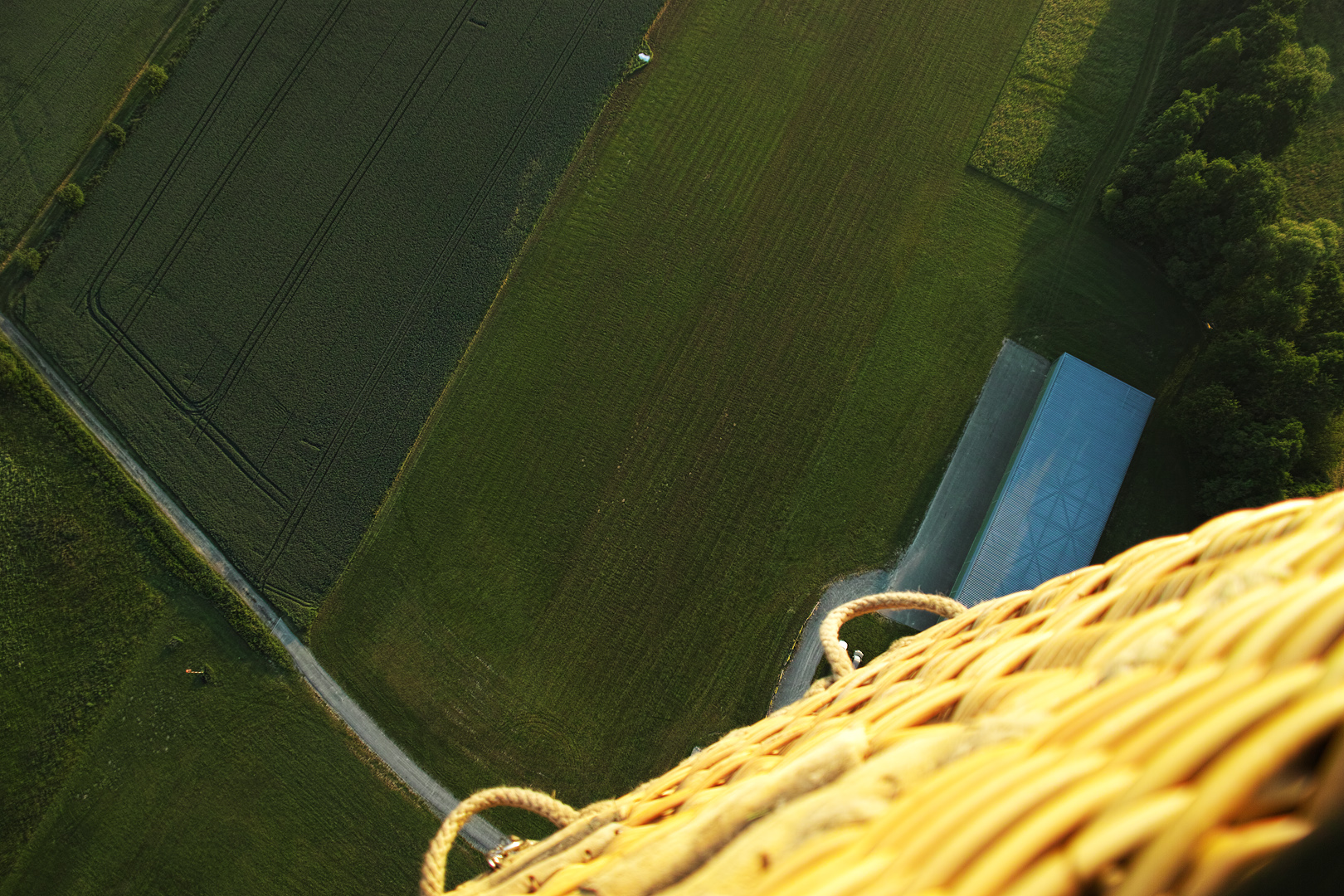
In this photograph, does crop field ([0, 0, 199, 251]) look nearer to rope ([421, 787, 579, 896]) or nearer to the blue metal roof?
rope ([421, 787, 579, 896])

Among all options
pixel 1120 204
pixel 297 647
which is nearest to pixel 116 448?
pixel 297 647

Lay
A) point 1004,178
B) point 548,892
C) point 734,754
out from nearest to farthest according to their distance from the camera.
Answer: point 548,892 < point 734,754 < point 1004,178

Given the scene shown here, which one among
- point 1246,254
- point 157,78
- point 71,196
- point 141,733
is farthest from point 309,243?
point 1246,254

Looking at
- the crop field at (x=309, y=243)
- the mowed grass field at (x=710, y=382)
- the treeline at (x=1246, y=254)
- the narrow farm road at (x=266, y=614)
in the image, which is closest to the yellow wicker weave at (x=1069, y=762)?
the mowed grass field at (x=710, y=382)

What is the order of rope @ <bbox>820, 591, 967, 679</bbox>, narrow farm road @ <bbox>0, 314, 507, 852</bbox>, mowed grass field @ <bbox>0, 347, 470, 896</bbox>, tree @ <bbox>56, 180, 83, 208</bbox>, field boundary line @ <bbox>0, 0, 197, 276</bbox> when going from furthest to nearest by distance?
field boundary line @ <bbox>0, 0, 197, 276</bbox>
tree @ <bbox>56, 180, 83, 208</bbox>
narrow farm road @ <bbox>0, 314, 507, 852</bbox>
mowed grass field @ <bbox>0, 347, 470, 896</bbox>
rope @ <bbox>820, 591, 967, 679</bbox>

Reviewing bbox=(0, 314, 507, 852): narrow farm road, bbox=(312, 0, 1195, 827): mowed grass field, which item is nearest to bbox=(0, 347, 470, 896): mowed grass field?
bbox=(0, 314, 507, 852): narrow farm road

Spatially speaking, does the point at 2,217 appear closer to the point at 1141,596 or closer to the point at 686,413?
the point at 686,413

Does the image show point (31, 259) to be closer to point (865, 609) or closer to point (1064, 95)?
point (865, 609)
